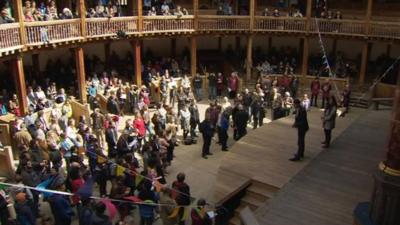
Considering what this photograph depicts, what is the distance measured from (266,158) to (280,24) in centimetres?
1311

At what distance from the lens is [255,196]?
424 inches

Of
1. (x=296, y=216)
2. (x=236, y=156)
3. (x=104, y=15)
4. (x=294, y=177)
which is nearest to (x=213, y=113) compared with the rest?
(x=236, y=156)

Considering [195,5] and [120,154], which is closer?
[120,154]

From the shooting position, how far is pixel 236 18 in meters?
23.5

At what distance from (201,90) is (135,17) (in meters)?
4.86

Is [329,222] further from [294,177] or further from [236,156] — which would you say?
[236,156]

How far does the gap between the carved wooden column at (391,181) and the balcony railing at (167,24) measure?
16303 millimetres

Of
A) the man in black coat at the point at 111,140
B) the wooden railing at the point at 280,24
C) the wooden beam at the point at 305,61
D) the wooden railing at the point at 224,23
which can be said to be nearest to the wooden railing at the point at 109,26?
the wooden railing at the point at 224,23

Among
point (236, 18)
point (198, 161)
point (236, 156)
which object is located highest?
point (236, 18)

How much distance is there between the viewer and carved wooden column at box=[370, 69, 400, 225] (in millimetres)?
6559

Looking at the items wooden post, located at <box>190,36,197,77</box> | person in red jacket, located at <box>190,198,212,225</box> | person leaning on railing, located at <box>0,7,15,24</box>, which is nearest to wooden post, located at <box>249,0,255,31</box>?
wooden post, located at <box>190,36,197,77</box>

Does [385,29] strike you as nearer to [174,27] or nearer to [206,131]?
[174,27]

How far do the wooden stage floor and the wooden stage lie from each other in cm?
22

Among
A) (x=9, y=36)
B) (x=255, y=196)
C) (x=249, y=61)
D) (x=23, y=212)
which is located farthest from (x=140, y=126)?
(x=249, y=61)
